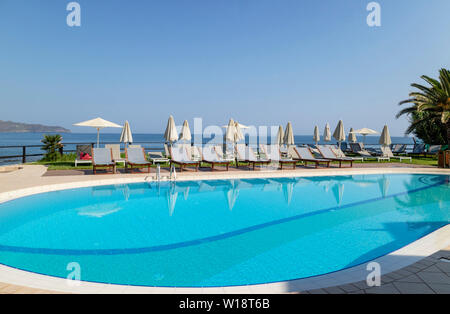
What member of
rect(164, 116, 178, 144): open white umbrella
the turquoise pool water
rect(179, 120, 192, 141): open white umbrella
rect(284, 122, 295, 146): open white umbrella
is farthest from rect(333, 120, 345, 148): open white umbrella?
rect(164, 116, 178, 144): open white umbrella

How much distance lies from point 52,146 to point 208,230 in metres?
10.7

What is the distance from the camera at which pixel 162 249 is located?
3.90 m

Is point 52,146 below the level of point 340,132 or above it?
below

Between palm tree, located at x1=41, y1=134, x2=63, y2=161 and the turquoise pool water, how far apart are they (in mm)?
6290

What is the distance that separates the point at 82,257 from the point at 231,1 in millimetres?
18804

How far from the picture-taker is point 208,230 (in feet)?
15.5

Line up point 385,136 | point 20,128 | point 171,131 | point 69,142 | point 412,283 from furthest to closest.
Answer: point 20,128, point 69,142, point 385,136, point 171,131, point 412,283

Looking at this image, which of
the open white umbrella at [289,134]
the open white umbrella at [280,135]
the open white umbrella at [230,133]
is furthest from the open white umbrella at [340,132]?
the open white umbrella at [230,133]

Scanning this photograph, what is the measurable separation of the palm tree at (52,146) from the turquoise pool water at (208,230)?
629 cm

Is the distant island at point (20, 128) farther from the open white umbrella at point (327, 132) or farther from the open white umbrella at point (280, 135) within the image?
the open white umbrella at point (327, 132)

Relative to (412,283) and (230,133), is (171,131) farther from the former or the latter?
(412,283)

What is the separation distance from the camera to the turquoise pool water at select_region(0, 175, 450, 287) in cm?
329

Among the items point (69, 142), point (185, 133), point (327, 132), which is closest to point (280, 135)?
point (327, 132)
